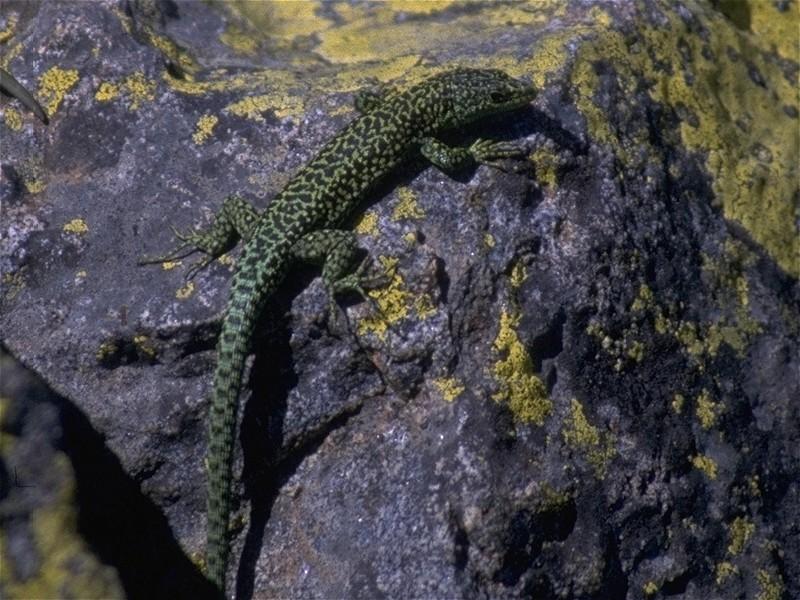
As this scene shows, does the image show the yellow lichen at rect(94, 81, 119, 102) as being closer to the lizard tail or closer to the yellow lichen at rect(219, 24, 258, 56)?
the yellow lichen at rect(219, 24, 258, 56)

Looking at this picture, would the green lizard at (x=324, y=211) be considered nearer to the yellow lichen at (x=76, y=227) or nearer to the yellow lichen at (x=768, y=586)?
the yellow lichen at (x=76, y=227)

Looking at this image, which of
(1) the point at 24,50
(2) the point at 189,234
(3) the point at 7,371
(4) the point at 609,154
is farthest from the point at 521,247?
(1) the point at 24,50

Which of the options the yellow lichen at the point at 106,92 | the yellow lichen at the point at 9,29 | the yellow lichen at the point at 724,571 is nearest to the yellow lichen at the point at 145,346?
the yellow lichen at the point at 106,92

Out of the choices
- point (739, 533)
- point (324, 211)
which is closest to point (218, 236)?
point (324, 211)

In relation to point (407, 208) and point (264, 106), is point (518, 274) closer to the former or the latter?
point (407, 208)

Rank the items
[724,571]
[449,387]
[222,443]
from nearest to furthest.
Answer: [222,443], [449,387], [724,571]
